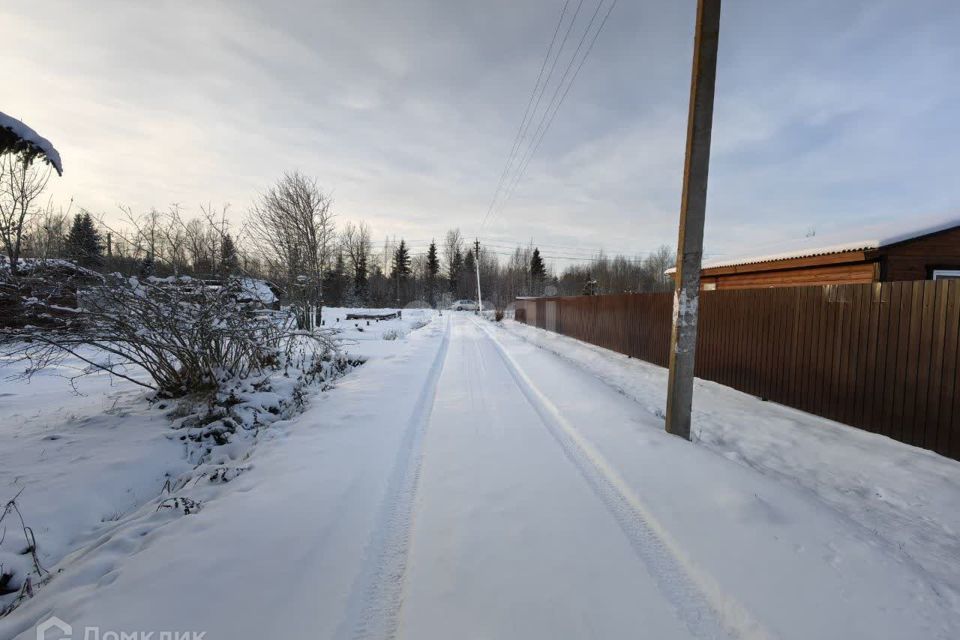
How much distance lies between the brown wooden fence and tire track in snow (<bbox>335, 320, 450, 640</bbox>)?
5821mm

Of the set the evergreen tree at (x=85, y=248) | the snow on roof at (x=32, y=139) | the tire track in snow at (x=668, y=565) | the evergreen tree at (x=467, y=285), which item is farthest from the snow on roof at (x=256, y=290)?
the evergreen tree at (x=467, y=285)

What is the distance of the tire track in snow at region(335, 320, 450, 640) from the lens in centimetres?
184

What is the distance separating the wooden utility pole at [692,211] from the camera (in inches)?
164

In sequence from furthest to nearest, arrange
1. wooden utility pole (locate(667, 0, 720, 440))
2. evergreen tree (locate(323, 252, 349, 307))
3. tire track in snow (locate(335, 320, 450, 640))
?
evergreen tree (locate(323, 252, 349, 307)), wooden utility pole (locate(667, 0, 720, 440)), tire track in snow (locate(335, 320, 450, 640))

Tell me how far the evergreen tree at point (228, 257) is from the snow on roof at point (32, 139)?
238 cm

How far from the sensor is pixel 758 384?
6766 millimetres

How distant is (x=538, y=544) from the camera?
2.45 metres

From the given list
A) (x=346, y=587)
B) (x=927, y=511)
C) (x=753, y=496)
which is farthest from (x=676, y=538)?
(x=927, y=511)

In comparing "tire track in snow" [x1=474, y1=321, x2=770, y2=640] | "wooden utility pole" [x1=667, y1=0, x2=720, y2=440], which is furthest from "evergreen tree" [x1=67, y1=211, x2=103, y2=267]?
"wooden utility pole" [x1=667, y1=0, x2=720, y2=440]

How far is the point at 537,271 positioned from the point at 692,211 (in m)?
69.6

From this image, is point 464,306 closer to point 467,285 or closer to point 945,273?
point 467,285

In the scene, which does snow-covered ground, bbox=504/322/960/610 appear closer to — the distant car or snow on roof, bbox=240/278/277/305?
snow on roof, bbox=240/278/277/305

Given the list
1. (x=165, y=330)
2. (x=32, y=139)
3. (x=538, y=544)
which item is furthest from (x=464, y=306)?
(x=538, y=544)

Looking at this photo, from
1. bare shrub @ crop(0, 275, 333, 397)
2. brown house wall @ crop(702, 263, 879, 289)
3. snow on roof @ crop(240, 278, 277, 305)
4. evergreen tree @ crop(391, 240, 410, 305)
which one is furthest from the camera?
evergreen tree @ crop(391, 240, 410, 305)
